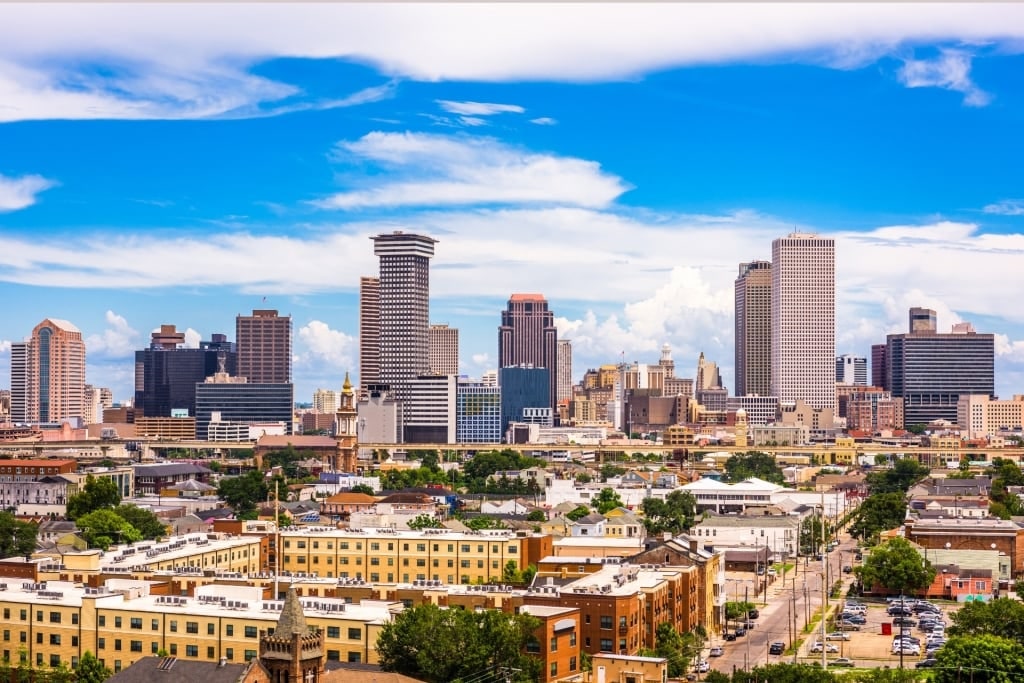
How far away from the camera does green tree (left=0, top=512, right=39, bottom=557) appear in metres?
118

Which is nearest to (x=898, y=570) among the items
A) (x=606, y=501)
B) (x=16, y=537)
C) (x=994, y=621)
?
(x=994, y=621)

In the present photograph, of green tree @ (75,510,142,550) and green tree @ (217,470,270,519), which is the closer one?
green tree @ (75,510,142,550)

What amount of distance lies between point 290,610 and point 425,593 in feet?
97.4

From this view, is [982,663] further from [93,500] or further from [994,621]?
[93,500]

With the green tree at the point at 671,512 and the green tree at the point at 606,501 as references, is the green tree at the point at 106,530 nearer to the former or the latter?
the green tree at the point at 671,512

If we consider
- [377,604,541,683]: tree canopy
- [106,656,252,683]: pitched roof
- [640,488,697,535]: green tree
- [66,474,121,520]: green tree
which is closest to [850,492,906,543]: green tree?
[640,488,697,535]: green tree

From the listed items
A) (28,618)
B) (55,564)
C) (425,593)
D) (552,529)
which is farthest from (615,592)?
(552,529)

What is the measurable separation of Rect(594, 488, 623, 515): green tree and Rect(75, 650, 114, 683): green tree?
103200 mm

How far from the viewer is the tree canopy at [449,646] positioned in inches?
2586

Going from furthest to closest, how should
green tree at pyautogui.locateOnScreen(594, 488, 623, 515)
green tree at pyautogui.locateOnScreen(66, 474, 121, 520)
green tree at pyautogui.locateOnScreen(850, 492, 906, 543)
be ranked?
green tree at pyautogui.locateOnScreen(594, 488, 623, 515) < green tree at pyautogui.locateOnScreen(850, 492, 906, 543) < green tree at pyautogui.locateOnScreen(66, 474, 121, 520)

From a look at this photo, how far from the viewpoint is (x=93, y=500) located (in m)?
150

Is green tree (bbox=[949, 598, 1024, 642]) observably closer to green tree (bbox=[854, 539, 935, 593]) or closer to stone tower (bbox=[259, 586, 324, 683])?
green tree (bbox=[854, 539, 935, 593])

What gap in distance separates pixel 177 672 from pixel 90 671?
12.0 m

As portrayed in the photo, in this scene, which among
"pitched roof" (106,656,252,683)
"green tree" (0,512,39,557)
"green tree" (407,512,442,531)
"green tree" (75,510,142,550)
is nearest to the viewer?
"pitched roof" (106,656,252,683)
